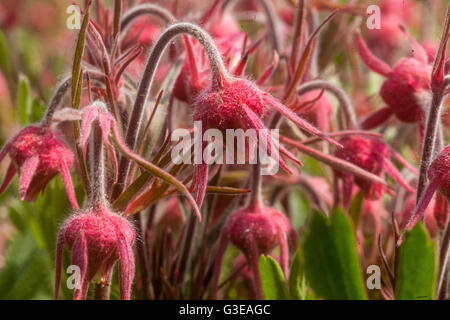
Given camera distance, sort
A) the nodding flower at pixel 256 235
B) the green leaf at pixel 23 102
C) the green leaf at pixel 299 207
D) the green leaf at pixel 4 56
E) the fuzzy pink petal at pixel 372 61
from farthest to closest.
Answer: the green leaf at pixel 4 56 < the green leaf at pixel 299 207 < the green leaf at pixel 23 102 < the fuzzy pink petal at pixel 372 61 < the nodding flower at pixel 256 235

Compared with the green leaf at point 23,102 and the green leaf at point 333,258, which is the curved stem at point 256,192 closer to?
the green leaf at point 333,258

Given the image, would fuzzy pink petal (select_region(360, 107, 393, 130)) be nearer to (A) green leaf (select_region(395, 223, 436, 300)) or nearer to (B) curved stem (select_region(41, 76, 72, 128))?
(A) green leaf (select_region(395, 223, 436, 300))

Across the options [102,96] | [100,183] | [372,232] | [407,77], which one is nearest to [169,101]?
[102,96]

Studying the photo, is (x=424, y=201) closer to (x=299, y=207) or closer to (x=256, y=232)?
(x=256, y=232)

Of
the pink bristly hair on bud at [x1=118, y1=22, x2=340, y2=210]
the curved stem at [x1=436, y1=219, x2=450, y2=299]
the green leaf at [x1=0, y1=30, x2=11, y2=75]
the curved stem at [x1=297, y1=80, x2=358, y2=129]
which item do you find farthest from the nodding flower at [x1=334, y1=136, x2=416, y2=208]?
the green leaf at [x1=0, y1=30, x2=11, y2=75]

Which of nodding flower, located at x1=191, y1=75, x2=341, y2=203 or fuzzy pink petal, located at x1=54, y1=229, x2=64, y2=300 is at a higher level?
nodding flower, located at x1=191, y1=75, x2=341, y2=203

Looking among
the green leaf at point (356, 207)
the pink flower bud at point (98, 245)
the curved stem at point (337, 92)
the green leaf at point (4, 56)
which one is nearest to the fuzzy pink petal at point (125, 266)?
the pink flower bud at point (98, 245)

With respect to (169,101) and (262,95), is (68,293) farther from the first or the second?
(262,95)
